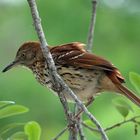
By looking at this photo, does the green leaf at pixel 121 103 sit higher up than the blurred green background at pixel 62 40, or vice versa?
the green leaf at pixel 121 103

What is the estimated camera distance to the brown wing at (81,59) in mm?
4855

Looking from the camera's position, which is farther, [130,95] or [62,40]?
[62,40]

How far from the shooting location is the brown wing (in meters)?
4.86

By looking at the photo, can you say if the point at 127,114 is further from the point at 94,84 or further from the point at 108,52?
the point at 108,52

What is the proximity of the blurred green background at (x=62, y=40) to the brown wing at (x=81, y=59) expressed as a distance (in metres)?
1.61

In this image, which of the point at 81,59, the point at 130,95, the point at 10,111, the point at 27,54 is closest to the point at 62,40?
the point at 27,54

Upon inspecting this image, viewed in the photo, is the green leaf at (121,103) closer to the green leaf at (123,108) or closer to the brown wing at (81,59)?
the green leaf at (123,108)

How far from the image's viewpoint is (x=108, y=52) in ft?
29.3

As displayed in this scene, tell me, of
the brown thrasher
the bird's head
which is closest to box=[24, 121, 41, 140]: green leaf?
the brown thrasher

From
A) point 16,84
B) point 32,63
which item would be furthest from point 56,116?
point 32,63

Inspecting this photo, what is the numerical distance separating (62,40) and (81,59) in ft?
10.9

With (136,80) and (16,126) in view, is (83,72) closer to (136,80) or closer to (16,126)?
(136,80)

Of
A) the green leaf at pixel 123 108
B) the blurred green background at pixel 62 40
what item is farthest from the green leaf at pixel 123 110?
the blurred green background at pixel 62 40

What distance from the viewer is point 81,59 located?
502cm
